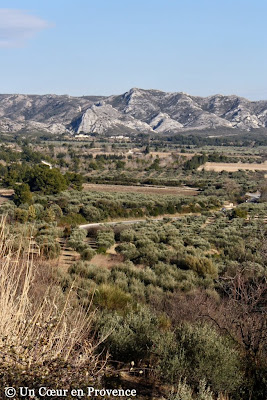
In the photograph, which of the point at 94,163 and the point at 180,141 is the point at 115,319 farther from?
the point at 180,141

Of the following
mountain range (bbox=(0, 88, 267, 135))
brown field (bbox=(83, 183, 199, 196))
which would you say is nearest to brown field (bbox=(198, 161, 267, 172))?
brown field (bbox=(83, 183, 199, 196))

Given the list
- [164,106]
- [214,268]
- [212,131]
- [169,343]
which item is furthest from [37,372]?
[164,106]

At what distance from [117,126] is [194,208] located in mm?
140193

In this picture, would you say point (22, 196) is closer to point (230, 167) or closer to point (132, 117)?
point (230, 167)

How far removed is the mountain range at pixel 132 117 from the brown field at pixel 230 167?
300 ft

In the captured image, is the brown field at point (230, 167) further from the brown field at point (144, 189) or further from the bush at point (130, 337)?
the bush at point (130, 337)

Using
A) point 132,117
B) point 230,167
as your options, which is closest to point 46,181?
point 230,167

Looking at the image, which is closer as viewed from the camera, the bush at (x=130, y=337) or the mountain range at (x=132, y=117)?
the bush at (x=130, y=337)

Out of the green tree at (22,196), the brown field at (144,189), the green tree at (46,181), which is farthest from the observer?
the brown field at (144,189)

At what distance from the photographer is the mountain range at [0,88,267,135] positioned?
171 metres

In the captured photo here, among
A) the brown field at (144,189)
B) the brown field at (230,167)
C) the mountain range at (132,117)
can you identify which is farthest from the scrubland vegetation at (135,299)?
the mountain range at (132,117)

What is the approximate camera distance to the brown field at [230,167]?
73688 mm

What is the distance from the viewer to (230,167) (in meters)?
75.6

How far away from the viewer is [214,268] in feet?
51.0
